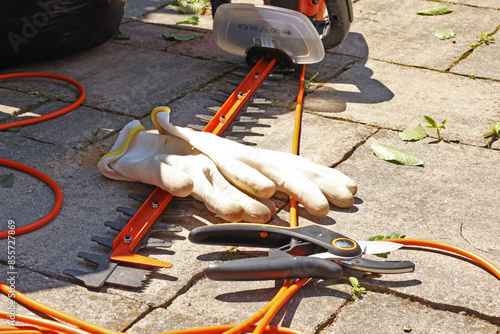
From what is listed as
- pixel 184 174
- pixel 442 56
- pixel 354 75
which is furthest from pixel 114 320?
pixel 442 56

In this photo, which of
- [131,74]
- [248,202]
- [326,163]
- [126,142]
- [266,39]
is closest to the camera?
[248,202]

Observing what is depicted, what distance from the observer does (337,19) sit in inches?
144

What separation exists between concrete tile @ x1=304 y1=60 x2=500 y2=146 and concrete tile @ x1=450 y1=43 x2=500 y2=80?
124 millimetres

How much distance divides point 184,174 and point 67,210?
20.4 inches

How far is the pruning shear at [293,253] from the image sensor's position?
1.94 m

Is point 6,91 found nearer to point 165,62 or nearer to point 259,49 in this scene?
point 165,62

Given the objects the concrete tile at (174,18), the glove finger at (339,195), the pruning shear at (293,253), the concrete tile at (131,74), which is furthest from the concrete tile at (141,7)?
the pruning shear at (293,253)

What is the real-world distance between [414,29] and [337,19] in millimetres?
1351

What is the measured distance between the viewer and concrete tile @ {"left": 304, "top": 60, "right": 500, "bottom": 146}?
3.27 metres

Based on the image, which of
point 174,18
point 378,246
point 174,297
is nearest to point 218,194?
point 174,297

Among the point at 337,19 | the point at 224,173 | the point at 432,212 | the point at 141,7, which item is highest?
the point at 337,19

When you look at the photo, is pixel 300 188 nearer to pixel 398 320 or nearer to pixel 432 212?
pixel 432 212

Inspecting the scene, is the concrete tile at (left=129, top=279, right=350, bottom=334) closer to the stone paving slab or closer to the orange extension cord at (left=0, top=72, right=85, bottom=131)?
the stone paving slab

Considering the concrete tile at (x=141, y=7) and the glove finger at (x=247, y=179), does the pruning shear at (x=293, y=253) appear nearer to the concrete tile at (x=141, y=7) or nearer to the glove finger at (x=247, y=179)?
the glove finger at (x=247, y=179)
